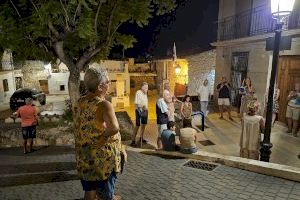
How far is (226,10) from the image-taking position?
52.7ft

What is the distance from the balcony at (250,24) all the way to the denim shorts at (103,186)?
9.40 metres

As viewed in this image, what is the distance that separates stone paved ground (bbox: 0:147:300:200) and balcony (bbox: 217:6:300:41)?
7.17 m

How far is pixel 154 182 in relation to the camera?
5.62m

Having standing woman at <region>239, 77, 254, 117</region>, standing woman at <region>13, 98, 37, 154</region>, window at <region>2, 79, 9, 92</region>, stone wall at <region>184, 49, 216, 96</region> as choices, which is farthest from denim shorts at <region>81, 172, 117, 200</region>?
window at <region>2, 79, 9, 92</region>

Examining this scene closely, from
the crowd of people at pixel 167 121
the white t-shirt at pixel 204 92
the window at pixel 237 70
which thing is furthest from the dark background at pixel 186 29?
the crowd of people at pixel 167 121

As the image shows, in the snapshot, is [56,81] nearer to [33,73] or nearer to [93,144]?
[33,73]

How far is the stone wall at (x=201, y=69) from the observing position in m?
20.2

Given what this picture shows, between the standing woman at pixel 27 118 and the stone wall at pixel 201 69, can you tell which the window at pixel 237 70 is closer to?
the stone wall at pixel 201 69

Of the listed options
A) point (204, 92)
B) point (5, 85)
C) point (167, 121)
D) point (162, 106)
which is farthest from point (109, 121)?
point (5, 85)

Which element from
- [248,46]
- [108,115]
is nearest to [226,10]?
[248,46]

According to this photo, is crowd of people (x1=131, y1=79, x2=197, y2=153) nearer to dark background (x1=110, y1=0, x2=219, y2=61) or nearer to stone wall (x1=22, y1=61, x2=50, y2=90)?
dark background (x1=110, y1=0, x2=219, y2=61)

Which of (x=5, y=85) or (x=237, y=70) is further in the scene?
(x=5, y=85)

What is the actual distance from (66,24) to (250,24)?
9.27 m

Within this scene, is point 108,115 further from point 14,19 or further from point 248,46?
point 248,46
